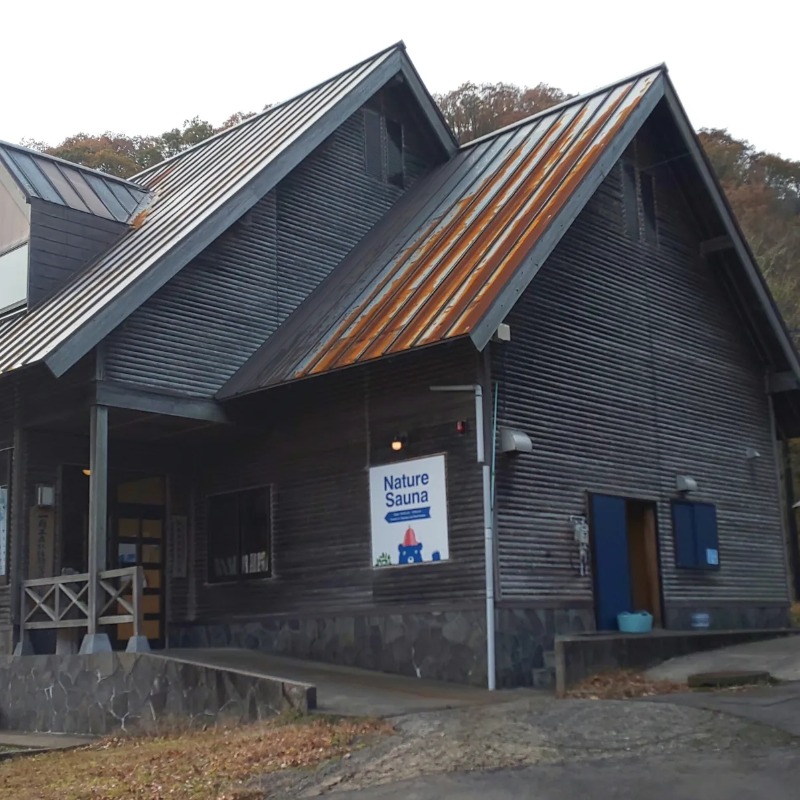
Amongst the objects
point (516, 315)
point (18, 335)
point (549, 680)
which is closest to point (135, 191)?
point (18, 335)

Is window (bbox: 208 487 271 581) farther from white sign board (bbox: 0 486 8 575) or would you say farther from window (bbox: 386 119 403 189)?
window (bbox: 386 119 403 189)

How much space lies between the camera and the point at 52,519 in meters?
16.6

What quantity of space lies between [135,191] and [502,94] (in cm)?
2958

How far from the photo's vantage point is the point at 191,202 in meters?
17.3

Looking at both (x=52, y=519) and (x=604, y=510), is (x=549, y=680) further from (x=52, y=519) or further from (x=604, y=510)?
(x=52, y=519)

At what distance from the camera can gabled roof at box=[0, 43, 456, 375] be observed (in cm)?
1446

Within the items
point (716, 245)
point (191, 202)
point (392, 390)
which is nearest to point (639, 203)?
point (716, 245)

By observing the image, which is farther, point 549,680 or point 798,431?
point 798,431

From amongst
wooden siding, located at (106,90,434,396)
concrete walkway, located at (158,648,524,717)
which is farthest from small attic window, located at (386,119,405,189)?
concrete walkway, located at (158,648,524,717)

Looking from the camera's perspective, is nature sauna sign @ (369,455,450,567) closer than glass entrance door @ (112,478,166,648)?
Yes

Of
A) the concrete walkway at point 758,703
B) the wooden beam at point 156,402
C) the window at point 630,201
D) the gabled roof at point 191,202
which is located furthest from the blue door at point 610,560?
the gabled roof at point 191,202

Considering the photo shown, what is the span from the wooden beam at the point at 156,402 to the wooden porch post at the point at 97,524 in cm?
19

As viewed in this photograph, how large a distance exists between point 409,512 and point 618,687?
143 inches

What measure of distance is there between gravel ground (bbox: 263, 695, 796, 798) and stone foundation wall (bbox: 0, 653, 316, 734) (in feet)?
5.57
